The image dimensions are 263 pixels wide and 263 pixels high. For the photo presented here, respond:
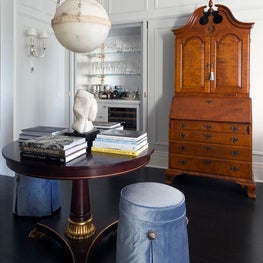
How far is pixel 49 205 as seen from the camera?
2.53 meters

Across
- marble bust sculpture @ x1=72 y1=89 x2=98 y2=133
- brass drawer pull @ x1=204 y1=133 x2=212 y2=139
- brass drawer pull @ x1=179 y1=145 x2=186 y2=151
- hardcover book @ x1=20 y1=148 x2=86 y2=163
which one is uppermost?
marble bust sculpture @ x1=72 y1=89 x2=98 y2=133

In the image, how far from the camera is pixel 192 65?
11.7 ft

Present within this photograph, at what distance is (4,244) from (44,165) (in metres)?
1.06

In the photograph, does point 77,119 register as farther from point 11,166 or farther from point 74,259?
point 74,259

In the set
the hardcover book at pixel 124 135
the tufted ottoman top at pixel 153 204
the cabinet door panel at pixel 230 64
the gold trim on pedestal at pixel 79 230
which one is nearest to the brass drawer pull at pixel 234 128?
the cabinet door panel at pixel 230 64

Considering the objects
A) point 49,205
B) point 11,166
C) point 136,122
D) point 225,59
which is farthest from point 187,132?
point 11,166

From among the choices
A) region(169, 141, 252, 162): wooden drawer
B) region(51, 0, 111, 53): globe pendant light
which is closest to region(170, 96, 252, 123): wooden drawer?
region(169, 141, 252, 162): wooden drawer

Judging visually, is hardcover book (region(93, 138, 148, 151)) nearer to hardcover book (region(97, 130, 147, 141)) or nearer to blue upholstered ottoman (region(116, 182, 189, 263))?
hardcover book (region(97, 130, 147, 141))

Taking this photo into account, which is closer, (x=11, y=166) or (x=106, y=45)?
(x=11, y=166)

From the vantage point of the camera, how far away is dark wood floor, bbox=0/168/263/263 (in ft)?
6.56

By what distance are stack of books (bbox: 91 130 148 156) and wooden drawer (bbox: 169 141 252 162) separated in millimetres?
1713

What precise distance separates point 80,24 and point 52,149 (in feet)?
2.39

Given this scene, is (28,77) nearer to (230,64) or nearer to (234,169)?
(230,64)

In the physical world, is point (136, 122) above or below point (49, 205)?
above
